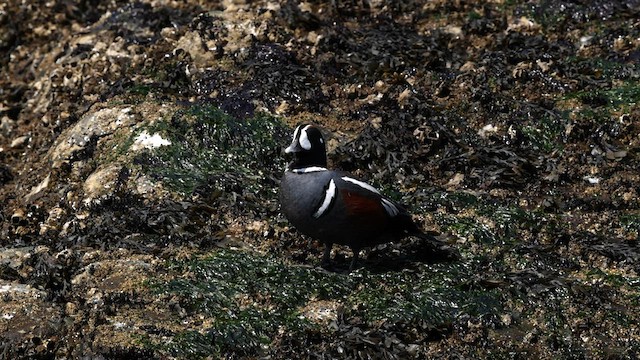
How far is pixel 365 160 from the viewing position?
10875 mm

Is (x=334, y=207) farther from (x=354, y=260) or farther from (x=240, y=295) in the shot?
(x=240, y=295)

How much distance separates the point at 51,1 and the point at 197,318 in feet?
31.3

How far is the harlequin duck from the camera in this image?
8.47 m

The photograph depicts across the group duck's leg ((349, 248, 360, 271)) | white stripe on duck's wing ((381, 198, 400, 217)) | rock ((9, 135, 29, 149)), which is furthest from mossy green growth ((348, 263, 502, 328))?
rock ((9, 135, 29, 149))

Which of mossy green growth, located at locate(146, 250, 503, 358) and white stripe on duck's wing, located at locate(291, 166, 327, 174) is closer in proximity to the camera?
mossy green growth, located at locate(146, 250, 503, 358)

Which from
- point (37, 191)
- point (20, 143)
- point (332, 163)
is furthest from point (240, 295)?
point (20, 143)

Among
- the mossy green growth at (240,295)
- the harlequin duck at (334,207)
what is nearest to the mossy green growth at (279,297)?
the mossy green growth at (240,295)

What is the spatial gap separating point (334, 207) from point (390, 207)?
56 centimetres

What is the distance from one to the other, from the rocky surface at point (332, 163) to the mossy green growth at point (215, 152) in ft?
0.09

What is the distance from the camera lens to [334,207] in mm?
8461

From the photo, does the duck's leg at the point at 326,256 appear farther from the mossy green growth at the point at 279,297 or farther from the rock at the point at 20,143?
the rock at the point at 20,143

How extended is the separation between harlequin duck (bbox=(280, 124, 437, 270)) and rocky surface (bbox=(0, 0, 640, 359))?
41cm

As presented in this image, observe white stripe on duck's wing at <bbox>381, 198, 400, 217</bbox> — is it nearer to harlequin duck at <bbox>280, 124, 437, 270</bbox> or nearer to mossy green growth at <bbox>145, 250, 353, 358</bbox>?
harlequin duck at <bbox>280, 124, 437, 270</bbox>

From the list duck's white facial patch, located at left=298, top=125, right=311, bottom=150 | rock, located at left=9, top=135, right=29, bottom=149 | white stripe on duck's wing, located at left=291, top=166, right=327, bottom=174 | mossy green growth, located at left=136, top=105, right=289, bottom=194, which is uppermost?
duck's white facial patch, located at left=298, top=125, right=311, bottom=150
